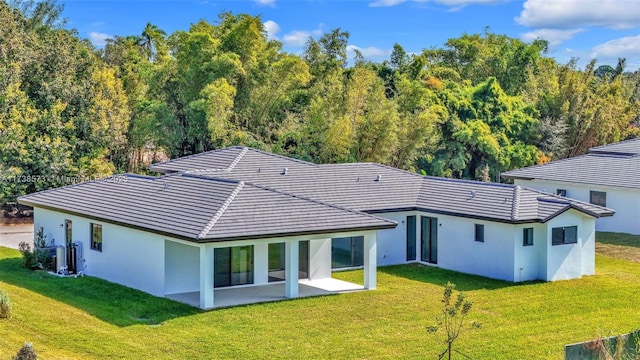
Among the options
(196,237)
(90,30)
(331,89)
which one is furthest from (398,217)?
(90,30)

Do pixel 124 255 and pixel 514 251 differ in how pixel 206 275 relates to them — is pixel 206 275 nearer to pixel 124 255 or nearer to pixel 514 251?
pixel 124 255

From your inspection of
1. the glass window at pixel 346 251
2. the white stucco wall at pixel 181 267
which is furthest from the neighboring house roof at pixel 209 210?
the glass window at pixel 346 251

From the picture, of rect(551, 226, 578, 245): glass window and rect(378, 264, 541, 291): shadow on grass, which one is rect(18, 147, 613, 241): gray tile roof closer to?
rect(551, 226, 578, 245): glass window

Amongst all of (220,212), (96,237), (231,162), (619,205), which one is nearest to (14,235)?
(231,162)

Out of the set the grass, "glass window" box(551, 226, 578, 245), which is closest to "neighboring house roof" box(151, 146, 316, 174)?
"glass window" box(551, 226, 578, 245)

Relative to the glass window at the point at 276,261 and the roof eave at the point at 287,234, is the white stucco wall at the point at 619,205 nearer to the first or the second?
the roof eave at the point at 287,234

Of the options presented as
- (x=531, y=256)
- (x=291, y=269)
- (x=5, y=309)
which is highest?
(x=291, y=269)
